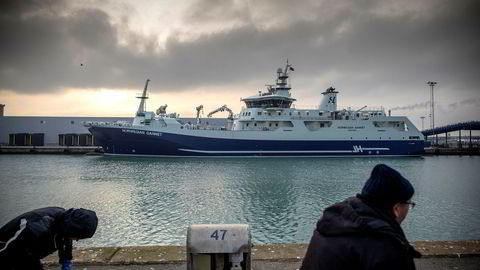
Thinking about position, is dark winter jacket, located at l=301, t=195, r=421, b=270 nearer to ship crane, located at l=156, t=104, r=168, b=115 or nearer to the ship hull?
the ship hull

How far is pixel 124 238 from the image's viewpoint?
7219 millimetres

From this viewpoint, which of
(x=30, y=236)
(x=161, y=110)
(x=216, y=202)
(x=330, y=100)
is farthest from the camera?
(x=330, y=100)

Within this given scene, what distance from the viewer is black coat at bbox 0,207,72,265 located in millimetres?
1980

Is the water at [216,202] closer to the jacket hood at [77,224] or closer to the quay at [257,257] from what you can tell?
the quay at [257,257]

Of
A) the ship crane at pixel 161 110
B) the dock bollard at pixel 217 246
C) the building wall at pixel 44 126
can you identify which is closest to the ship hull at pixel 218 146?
the ship crane at pixel 161 110

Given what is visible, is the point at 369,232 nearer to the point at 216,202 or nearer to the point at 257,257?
the point at 257,257

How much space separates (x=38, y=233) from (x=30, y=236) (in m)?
0.04

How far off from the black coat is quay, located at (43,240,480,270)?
136cm

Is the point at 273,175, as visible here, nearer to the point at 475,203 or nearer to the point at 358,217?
the point at 475,203

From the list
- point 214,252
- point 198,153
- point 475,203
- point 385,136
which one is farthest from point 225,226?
point 385,136

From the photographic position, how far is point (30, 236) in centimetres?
199

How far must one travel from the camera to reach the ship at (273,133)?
31.5m

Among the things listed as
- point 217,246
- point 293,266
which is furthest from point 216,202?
point 217,246

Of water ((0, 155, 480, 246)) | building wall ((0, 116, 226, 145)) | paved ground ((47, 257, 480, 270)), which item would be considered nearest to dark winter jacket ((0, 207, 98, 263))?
paved ground ((47, 257, 480, 270))
